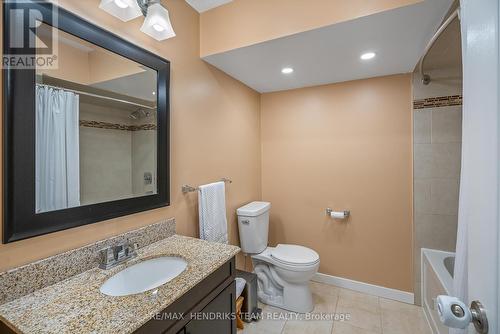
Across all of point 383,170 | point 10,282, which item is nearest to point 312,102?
point 383,170

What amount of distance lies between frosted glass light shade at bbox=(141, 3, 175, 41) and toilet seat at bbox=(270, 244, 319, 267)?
6.24 ft

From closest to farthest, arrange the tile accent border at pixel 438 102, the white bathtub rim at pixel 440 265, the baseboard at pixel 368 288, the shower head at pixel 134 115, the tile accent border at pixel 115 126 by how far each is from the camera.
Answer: the tile accent border at pixel 115 126 → the shower head at pixel 134 115 → the white bathtub rim at pixel 440 265 → the tile accent border at pixel 438 102 → the baseboard at pixel 368 288

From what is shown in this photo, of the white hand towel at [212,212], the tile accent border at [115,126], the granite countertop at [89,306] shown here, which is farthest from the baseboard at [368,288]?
the tile accent border at [115,126]

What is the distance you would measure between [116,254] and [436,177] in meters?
2.50

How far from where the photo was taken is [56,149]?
974 mm

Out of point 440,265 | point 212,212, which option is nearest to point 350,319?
point 440,265

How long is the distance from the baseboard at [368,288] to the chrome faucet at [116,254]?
2.03 meters

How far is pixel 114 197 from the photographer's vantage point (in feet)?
3.90

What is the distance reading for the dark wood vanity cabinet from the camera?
830 millimetres

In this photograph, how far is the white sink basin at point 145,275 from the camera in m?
1.05

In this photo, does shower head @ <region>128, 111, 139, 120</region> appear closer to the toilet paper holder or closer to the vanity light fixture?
the vanity light fixture

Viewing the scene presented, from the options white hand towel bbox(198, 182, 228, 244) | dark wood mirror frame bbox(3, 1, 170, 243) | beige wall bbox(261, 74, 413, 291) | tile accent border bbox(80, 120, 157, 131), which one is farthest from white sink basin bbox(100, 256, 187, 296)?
beige wall bbox(261, 74, 413, 291)

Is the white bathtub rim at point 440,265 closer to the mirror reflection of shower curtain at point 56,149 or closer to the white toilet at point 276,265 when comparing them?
the white toilet at point 276,265

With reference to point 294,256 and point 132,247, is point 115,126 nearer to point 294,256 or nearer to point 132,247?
point 132,247
